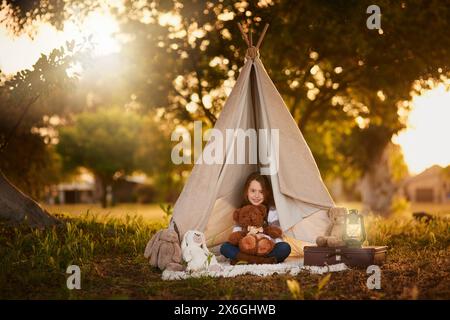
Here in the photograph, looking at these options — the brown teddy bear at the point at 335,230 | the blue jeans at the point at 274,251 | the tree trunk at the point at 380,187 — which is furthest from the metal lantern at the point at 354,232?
the tree trunk at the point at 380,187

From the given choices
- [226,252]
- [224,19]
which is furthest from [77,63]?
[226,252]

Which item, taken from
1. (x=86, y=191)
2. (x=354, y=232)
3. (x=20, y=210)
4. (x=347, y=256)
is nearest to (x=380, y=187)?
(x=20, y=210)

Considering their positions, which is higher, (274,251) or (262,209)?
(262,209)

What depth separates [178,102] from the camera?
39.3ft

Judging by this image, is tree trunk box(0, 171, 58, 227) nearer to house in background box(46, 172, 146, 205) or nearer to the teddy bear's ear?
the teddy bear's ear

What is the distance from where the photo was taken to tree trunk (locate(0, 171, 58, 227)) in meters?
9.26

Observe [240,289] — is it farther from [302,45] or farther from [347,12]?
[302,45]

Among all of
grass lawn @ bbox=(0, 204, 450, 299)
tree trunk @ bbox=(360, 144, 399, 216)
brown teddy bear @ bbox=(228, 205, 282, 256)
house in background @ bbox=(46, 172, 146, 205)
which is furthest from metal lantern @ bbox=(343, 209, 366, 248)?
house in background @ bbox=(46, 172, 146, 205)

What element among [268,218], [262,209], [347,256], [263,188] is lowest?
[347,256]

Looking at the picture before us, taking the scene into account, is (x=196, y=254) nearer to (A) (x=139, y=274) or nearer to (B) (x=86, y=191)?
(A) (x=139, y=274)

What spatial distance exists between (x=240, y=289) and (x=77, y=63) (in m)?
4.97

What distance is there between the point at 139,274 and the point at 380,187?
504 inches

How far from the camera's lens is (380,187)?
60.2 ft

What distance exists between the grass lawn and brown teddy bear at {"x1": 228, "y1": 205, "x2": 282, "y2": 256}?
74cm
